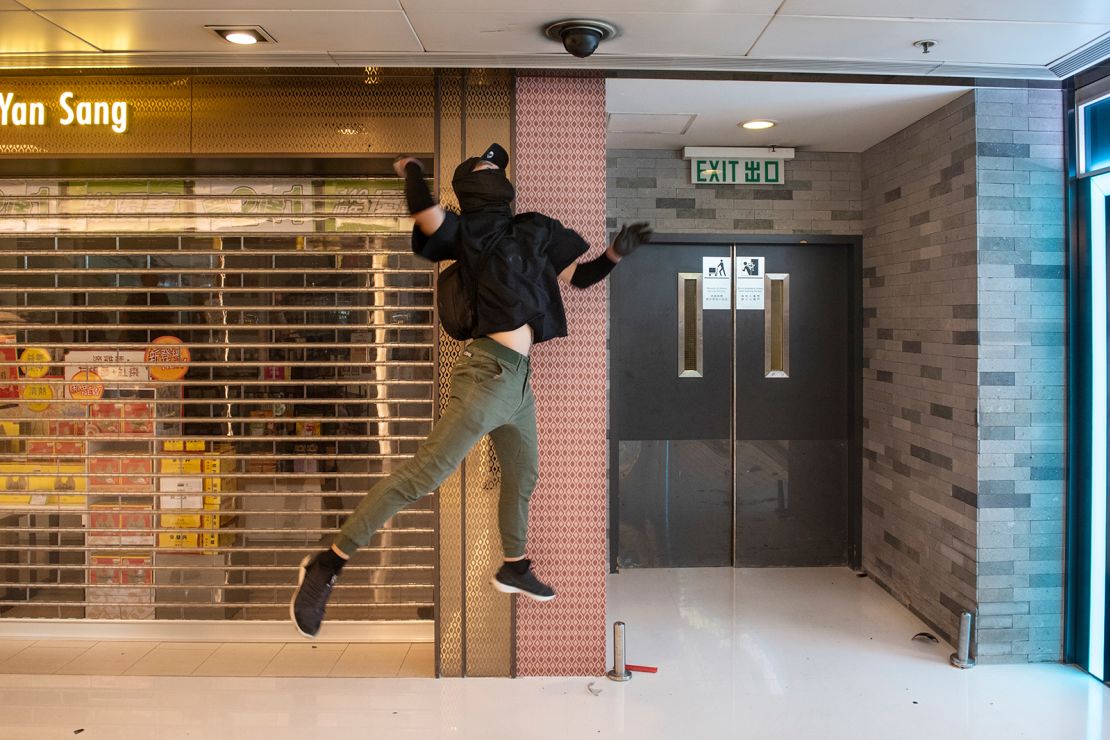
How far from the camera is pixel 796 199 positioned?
552 cm

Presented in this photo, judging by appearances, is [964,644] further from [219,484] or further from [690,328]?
[219,484]

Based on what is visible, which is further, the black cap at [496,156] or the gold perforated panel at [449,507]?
the gold perforated panel at [449,507]

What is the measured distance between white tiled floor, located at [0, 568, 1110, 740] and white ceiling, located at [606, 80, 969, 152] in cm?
284

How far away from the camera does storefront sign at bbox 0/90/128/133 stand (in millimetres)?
4012

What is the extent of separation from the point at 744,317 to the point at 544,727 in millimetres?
3162

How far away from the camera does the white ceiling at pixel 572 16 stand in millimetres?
3098

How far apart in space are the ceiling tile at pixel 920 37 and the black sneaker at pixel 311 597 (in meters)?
2.75

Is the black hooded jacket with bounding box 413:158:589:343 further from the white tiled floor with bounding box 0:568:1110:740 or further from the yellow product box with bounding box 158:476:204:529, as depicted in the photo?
the yellow product box with bounding box 158:476:204:529

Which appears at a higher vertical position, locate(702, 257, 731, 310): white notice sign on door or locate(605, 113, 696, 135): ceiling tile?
locate(605, 113, 696, 135): ceiling tile

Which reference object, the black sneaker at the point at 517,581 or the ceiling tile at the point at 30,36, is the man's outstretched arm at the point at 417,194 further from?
the ceiling tile at the point at 30,36

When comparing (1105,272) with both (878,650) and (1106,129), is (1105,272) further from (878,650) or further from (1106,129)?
(878,650)

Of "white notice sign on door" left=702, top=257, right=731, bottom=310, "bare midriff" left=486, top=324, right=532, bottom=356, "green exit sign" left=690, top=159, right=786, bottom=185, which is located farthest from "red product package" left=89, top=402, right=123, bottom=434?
"green exit sign" left=690, top=159, right=786, bottom=185

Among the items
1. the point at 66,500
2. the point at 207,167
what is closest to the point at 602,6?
the point at 207,167

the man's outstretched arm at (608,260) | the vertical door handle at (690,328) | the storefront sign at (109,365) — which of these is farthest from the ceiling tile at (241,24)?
the vertical door handle at (690,328)
